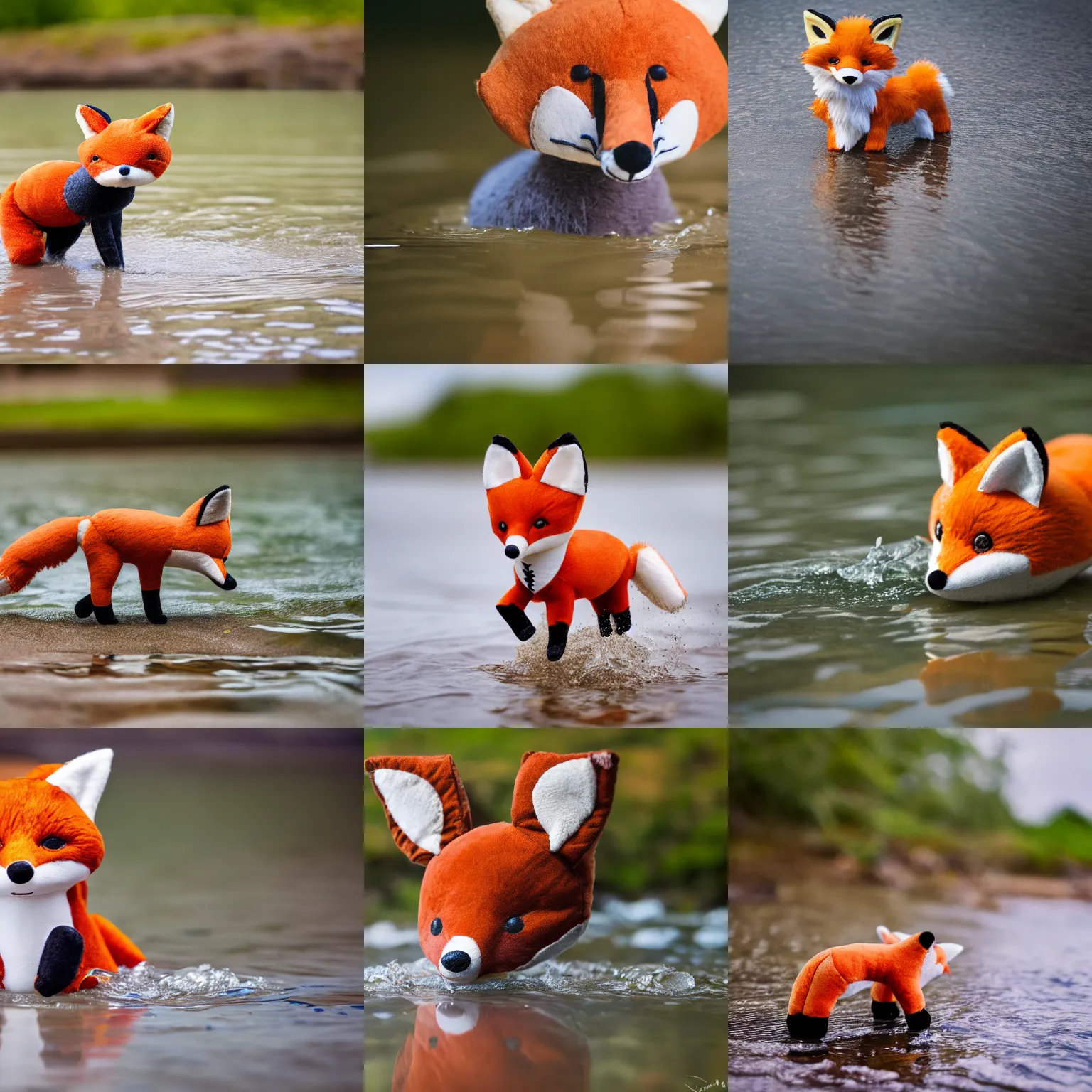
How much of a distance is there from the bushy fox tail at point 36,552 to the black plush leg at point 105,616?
3.1 inches

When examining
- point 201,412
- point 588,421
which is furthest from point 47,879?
point 201,412

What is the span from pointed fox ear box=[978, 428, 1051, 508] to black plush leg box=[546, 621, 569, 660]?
1.79ft

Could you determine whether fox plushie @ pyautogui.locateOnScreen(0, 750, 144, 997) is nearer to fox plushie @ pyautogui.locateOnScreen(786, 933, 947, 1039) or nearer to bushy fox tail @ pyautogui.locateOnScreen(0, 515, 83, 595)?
bushy fox tail @ pyautogui.locateOnScreen(0, 515, 83, 595)

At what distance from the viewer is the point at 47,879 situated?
51.0 inches

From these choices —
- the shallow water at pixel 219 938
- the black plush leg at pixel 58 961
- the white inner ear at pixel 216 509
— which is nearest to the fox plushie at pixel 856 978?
the shallow water at pixel 219 938

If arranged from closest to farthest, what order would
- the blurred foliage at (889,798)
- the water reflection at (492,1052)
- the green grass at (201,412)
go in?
the water reflection at (492,1052) < the blurred foliage at (889,798) < the green grass at (201,412)

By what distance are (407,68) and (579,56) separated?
14.5 inches

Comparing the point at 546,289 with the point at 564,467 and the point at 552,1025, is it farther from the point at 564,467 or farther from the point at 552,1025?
the point at 552,1025

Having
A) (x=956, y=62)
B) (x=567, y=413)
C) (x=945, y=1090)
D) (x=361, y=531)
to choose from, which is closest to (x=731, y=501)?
(x=567, y=413)

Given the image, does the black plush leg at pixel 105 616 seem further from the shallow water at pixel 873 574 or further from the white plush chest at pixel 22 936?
the shallow water at pixel 873 574

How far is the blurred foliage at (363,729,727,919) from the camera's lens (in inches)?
78.7

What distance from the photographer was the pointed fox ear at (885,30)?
1598mm

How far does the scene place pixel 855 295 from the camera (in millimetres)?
1604

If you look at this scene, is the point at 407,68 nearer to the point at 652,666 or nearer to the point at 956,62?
the point at 956,62
